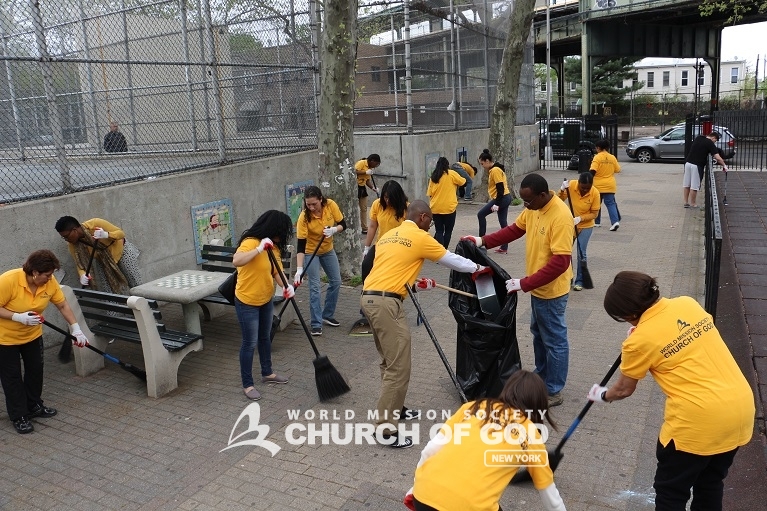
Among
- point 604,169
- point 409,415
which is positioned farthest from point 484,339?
point 604,169

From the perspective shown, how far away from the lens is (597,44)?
3020cm

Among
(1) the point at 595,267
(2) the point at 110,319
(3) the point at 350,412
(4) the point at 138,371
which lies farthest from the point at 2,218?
(1) the point at 595,267

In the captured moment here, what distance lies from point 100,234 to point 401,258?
358 centimetres

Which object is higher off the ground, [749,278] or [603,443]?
[749,278]

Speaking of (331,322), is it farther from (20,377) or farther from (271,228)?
(20,377)

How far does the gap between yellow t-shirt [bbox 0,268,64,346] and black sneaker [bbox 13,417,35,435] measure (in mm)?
614

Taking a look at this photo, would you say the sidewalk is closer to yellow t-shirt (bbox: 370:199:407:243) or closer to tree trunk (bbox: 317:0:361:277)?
yellow t-shirt (bbox: 370:199:407:243)

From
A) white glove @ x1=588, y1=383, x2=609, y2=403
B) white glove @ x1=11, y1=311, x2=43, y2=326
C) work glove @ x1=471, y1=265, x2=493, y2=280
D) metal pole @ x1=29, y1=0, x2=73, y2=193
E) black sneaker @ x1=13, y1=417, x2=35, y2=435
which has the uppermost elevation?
metal pole @ x1=29, y1=0, x2=73, y2=193

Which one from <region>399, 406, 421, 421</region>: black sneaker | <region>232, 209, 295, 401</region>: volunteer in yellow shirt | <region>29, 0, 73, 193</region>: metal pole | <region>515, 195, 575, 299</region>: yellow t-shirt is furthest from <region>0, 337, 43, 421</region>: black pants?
→ <region>515, 195, 575, 299</region>: yellow t-shirt

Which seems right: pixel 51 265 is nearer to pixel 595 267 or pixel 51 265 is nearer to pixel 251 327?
pixel 251 327

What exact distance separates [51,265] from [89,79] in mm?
6490

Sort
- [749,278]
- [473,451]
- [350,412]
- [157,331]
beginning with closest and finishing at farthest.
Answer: [473,451] → [350,412] → [157,331] → [749,278]

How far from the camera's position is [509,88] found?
14.6 metres

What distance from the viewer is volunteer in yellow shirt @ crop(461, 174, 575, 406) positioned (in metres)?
4.61
